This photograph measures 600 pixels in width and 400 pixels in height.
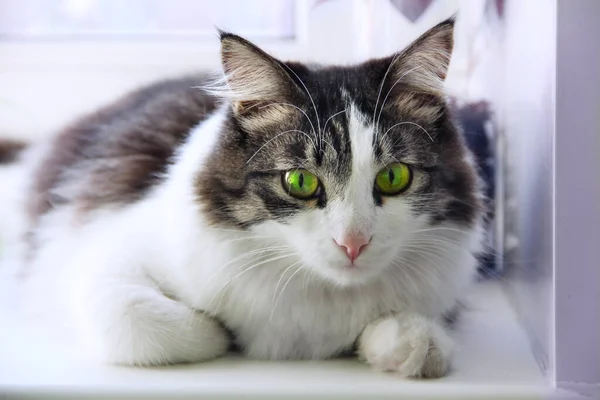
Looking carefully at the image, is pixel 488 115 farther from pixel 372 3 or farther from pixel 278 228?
pixel 278 228

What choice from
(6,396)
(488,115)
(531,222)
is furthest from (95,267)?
(488,115)

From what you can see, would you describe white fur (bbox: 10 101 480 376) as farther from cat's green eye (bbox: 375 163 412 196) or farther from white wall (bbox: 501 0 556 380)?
white wall (bbox: 501 0 556 380)

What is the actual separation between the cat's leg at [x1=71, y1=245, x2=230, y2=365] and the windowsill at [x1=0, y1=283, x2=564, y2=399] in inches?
0.9

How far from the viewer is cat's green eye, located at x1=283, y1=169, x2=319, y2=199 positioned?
110 centimetres

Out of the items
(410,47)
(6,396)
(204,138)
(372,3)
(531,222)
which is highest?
(372,3)

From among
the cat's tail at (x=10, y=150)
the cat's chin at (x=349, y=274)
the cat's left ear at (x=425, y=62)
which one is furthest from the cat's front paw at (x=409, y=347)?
the cat's tail at (x=10, y=150)

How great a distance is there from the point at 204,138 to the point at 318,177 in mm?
349

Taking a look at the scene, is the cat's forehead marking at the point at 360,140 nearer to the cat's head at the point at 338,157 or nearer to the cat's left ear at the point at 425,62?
the cat's head at the point at 338,157

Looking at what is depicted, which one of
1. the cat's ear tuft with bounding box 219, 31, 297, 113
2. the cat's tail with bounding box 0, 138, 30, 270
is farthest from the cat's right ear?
the cat's tail with bounding box 0, 138, 30, 270

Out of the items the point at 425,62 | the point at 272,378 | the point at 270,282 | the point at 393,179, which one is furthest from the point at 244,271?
the point at 425,62

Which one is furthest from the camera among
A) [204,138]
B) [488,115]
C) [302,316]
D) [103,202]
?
[488,115]

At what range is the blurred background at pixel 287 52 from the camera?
1487 mm

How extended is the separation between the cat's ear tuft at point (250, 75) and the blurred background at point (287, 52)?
0.35 metres

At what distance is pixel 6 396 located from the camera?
3.59 ft
